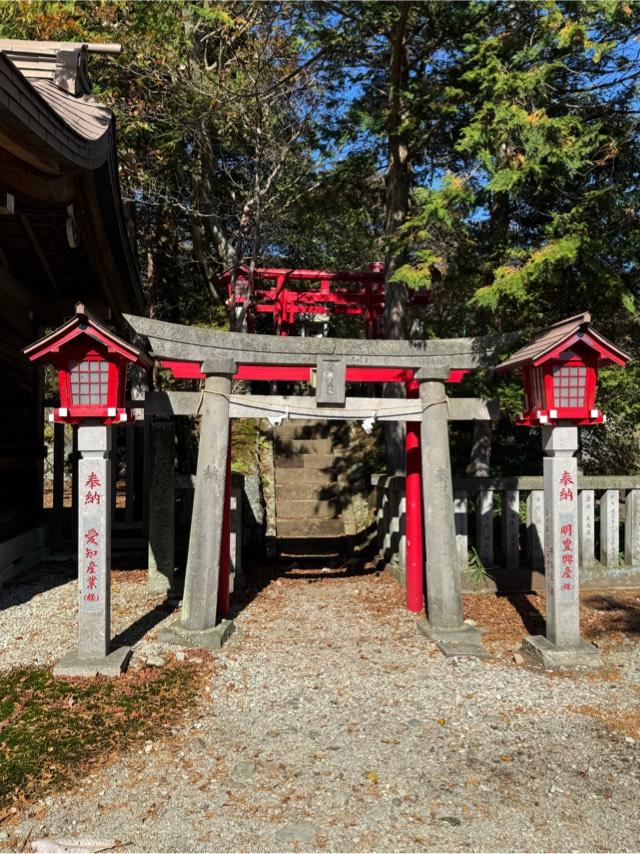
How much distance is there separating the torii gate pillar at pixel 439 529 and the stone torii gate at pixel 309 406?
0.01 metres

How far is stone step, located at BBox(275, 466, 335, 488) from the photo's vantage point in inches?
528

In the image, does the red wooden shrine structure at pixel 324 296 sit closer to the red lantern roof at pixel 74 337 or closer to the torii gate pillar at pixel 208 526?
the torii gate pillar at pixel 208 526

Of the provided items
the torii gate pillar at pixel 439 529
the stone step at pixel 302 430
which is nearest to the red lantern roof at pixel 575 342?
the torii gate pillar at pixel 439 529

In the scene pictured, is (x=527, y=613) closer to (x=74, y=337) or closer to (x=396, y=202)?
(x=74, y=337)

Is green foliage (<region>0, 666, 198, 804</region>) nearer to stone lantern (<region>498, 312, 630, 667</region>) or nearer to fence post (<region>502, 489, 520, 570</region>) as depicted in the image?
stone lantern (<region>498, 312, 630, 667</region>)

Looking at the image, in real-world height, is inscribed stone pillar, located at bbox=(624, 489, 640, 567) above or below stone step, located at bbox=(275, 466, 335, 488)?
below

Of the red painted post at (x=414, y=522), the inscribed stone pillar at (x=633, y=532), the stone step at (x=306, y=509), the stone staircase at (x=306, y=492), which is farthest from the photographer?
the stone step at (x=306, y=509)

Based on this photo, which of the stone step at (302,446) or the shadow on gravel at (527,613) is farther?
the stone step at (302,446)

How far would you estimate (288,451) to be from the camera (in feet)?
48.9

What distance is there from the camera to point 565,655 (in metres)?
5.75

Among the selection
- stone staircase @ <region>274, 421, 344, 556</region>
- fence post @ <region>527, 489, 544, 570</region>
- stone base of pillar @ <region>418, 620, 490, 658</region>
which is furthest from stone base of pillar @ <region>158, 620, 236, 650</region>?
stone staircase @ <region>274, 421, 344, 556</region>

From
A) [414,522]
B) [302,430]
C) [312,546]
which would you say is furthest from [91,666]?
[302,430]

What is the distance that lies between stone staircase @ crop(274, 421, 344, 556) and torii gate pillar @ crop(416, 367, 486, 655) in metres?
5.23

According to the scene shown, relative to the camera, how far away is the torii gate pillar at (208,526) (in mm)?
6312
